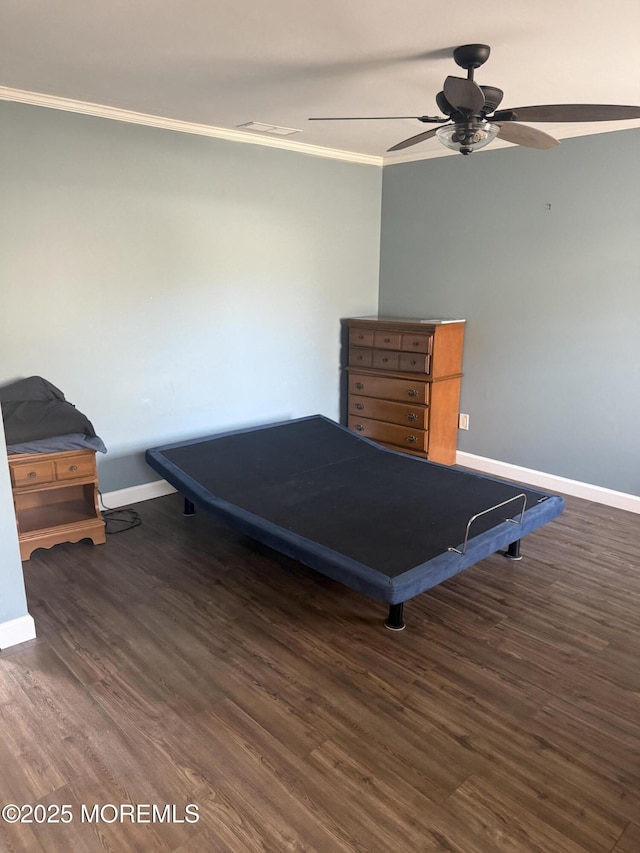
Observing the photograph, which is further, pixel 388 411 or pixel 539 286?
pixel 388 411

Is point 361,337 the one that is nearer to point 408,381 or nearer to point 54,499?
point 408,381

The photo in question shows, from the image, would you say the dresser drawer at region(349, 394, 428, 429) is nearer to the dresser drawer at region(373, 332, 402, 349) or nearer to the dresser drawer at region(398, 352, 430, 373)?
the dresser drawer at region(398, 352, 430, 373)

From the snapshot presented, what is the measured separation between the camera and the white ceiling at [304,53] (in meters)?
2.14

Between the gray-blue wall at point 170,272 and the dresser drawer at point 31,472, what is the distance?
58 cm

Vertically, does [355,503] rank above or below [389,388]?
below

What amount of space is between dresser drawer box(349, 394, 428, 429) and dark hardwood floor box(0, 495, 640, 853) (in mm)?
1544

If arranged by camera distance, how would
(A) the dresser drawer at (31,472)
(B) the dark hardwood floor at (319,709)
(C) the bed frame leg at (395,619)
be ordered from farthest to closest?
(A) the dresser drawer at (31,472) < (C) the bed frame leg at (395,619) < (B) the dark hardwood floor at (319,709)

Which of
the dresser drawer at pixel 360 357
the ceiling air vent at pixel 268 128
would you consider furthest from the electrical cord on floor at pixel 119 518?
the ceiling air vent at pixel 268 128

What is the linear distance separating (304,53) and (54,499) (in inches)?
105

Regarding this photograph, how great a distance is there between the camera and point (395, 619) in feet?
8.83

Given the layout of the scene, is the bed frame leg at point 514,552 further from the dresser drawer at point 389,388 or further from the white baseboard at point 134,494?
the white baseboard at point 134,494

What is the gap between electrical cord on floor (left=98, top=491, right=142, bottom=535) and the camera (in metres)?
3.67

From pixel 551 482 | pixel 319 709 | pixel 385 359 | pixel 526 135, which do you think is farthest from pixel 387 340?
pixel 319 709

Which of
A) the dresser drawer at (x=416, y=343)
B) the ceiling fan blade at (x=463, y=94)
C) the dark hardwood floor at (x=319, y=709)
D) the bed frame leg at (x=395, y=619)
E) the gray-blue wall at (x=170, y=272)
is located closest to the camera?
the dark hardwood floor at (x=319, y=709)
